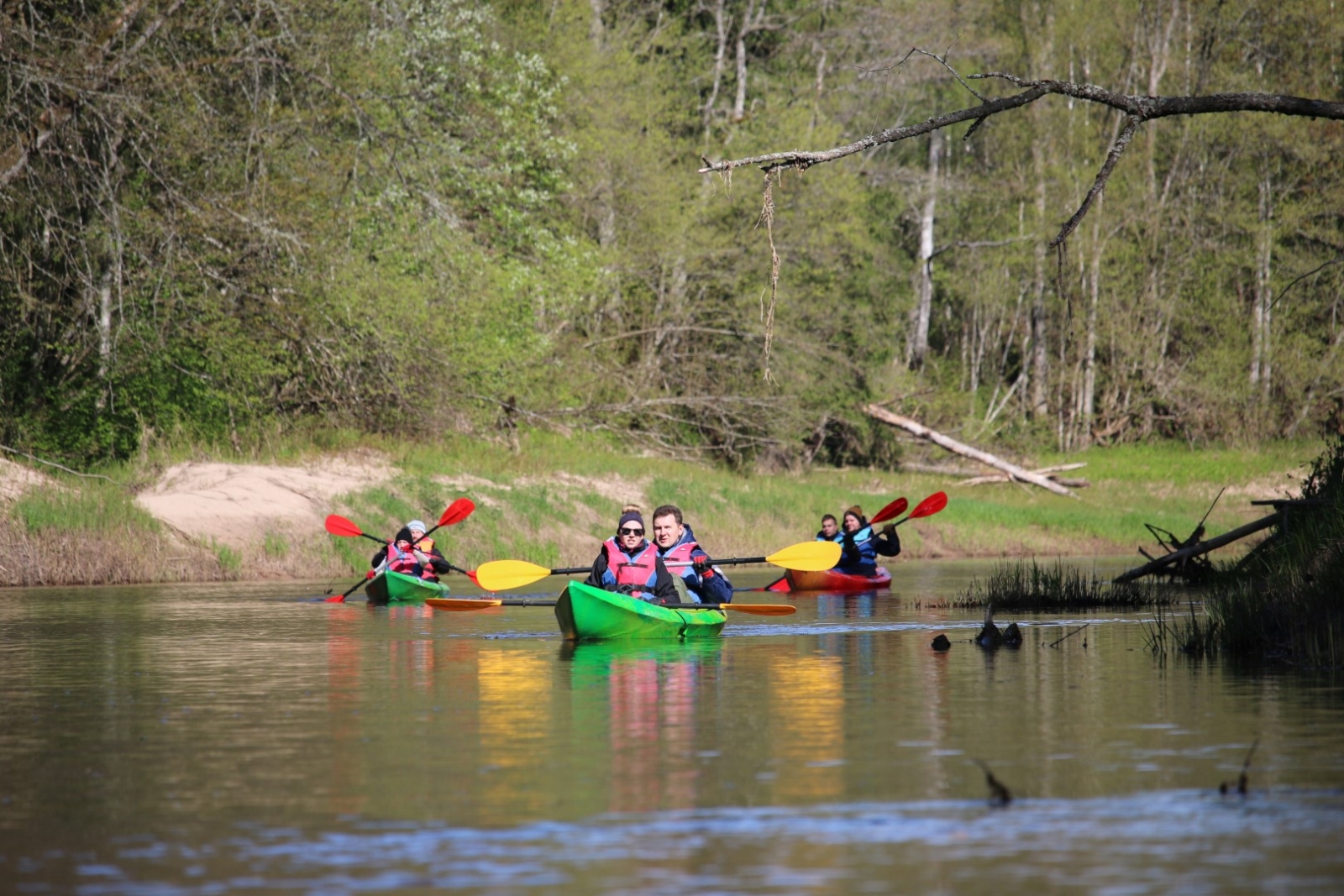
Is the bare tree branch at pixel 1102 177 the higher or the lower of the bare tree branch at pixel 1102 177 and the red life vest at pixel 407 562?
the higher

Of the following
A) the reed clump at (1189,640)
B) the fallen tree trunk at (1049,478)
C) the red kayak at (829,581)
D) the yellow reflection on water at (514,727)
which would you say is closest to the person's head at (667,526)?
the yellow reflection on water at (514,727)

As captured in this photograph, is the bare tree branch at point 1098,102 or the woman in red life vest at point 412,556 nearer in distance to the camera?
the bare tree branch at point 1098,102

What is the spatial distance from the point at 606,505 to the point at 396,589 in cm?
879

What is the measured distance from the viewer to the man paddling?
Answer: 1587 centimetres

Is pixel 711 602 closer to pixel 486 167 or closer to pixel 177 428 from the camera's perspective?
pixel 177 428

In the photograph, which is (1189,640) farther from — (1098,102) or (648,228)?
(648,228)

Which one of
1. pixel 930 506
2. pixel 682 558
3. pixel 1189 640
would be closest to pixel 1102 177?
pixel 1189 640

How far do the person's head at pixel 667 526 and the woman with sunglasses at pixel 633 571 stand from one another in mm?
255

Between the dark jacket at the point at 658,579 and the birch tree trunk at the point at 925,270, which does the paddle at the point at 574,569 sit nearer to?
the dark jacket at the point at 658,579

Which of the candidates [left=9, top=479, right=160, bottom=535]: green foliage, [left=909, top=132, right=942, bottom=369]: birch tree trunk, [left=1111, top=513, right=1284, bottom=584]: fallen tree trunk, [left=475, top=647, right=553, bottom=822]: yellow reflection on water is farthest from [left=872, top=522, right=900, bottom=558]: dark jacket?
[left=909, top=132, right=942, bottom=369]: birch tree trunk

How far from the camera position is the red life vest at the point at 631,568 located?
15320 millimetres

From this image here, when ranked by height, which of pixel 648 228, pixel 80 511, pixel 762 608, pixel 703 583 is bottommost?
pixel 762 608

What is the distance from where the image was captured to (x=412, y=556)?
71.2 feet

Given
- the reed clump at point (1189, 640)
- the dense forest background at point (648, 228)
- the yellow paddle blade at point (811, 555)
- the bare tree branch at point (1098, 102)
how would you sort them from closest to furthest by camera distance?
the bare tree branch at point (1098, 102)
the reed clump at point (1189, 640)
the yellow paddle blade at point (811, 555)
the dense forest background at point (648, 228)
